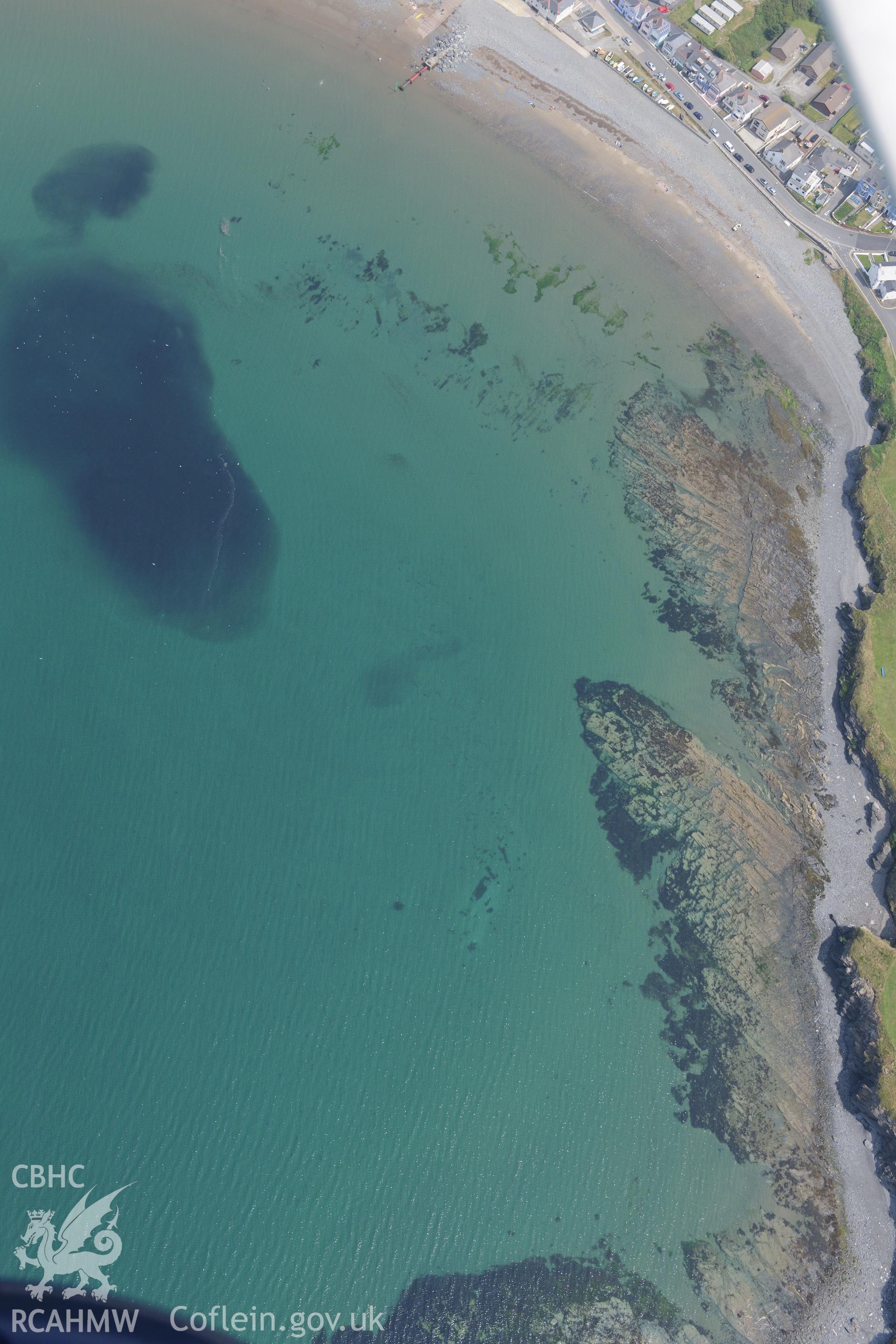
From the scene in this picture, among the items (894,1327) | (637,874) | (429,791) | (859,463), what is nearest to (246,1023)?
(429,791)

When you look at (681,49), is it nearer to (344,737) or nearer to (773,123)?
(773,123)

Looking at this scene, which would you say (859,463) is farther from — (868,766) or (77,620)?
(77,620)

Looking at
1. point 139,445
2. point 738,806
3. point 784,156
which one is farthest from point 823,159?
point 139,445

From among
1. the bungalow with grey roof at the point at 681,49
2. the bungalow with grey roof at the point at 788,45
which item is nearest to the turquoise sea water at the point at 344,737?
the bungalow with grey roof at the point at 681,49

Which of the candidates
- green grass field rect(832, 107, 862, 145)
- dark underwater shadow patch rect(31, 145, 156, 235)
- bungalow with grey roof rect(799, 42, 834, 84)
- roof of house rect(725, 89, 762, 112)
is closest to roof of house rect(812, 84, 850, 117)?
green grass field rect(832, 107, 862, 145)

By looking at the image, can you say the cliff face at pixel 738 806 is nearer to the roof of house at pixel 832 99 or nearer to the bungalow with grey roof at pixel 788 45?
the roof of house at pixel 832 99

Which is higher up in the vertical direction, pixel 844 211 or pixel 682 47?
pixel 844 211
